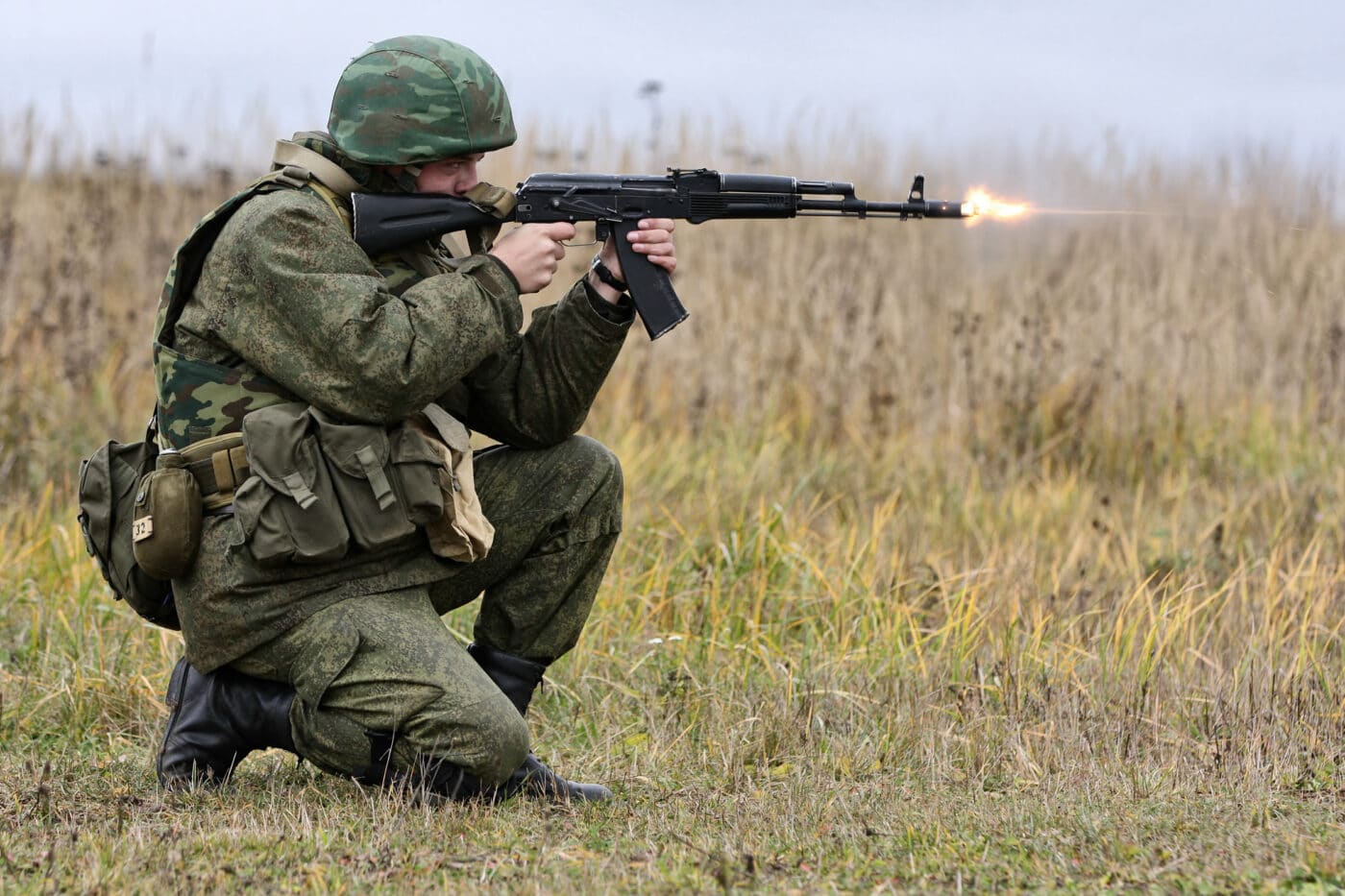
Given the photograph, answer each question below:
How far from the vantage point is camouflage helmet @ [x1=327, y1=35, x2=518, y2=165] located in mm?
3197

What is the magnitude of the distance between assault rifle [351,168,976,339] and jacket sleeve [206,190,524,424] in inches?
→ 10.1

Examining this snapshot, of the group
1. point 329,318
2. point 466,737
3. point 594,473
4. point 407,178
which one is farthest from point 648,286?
point 466,737

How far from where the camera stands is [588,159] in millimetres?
8617

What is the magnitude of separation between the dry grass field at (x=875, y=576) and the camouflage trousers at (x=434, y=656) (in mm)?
137

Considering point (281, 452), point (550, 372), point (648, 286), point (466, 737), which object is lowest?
point (466, 737)

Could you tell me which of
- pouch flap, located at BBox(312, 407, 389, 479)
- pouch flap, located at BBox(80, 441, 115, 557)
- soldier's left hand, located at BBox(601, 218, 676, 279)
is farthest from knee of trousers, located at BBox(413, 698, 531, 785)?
soldier's left hand, located at BBox(601, 218, 676, 279)

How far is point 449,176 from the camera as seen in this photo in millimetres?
3367

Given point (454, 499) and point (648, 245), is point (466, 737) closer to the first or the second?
point (454, 499)

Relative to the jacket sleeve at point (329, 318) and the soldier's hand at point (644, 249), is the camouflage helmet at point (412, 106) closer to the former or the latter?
the jacket sleeve at point (329, 318)

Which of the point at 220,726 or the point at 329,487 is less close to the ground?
the point at 329,487

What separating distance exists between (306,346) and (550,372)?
64 centimetres

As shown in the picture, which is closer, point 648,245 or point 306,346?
point 306,346

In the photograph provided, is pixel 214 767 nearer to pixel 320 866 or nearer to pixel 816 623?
pixel 320 866

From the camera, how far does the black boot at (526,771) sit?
129 inches
